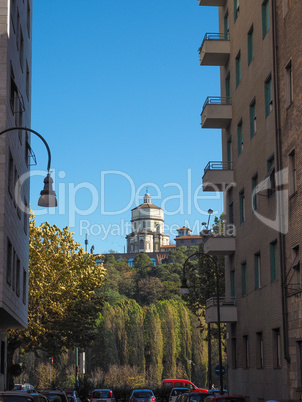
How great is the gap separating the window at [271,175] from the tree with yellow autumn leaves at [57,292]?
23.0 m

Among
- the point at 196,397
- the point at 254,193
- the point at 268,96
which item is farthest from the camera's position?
the point at 254,193

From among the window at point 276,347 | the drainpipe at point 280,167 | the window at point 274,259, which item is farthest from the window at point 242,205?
the window at point 276,347

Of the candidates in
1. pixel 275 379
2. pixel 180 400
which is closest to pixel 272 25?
pixel 275 379

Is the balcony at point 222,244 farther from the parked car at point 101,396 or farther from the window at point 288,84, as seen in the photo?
Answer: the window at point 288,84

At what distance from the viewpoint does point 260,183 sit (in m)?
27.7

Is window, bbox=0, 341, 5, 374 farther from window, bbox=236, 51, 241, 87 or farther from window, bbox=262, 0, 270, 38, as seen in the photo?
window, bbox=262, 0, 270, 38

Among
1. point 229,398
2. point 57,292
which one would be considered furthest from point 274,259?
point 57,292

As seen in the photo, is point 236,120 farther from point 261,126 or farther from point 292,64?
point 292,64

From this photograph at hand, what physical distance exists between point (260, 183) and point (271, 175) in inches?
62.1

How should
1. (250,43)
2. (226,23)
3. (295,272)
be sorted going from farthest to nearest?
(226,23)
(250,43)
(295,272)

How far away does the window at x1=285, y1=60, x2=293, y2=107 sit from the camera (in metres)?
23.9

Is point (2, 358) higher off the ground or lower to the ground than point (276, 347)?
lower

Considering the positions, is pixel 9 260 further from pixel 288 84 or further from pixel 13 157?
pixel 288 84

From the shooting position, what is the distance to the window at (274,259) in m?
25.6
